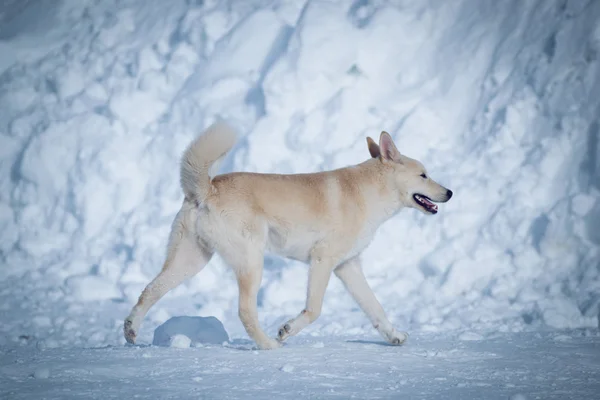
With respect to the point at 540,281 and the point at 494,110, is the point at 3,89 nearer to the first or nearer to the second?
the point at 494,110

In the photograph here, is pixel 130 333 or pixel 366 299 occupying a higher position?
pixel 366 299

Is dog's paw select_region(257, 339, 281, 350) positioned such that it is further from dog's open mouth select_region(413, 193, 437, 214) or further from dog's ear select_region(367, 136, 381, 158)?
dog's ear select_region(367, 136, 381, 158)

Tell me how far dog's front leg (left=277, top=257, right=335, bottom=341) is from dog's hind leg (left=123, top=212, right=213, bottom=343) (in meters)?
0.87

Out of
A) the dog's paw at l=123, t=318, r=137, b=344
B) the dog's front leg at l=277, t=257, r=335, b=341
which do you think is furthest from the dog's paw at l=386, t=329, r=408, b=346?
the dog's paw at l=123, t=318, r=137, b=344

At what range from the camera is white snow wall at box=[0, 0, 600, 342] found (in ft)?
22.4

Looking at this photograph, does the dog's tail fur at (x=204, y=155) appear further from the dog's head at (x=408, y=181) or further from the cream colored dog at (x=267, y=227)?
the dog's head at (x=408, y=181)

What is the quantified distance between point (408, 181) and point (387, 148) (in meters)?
0.36

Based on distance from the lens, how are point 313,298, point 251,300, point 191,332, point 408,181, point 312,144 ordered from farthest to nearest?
point 312,144 → point 408,181 → point 191,332 → point 313,298 → point 251,300

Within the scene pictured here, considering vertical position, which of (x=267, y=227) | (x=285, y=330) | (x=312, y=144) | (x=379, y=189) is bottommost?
(x=285, y=330)

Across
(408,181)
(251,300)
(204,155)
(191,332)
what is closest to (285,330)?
(251,300)

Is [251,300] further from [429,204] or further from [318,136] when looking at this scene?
[318,136]

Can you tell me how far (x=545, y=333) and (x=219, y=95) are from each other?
6.43 m

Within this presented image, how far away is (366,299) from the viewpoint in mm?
5160

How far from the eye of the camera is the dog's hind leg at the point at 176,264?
4.75m
